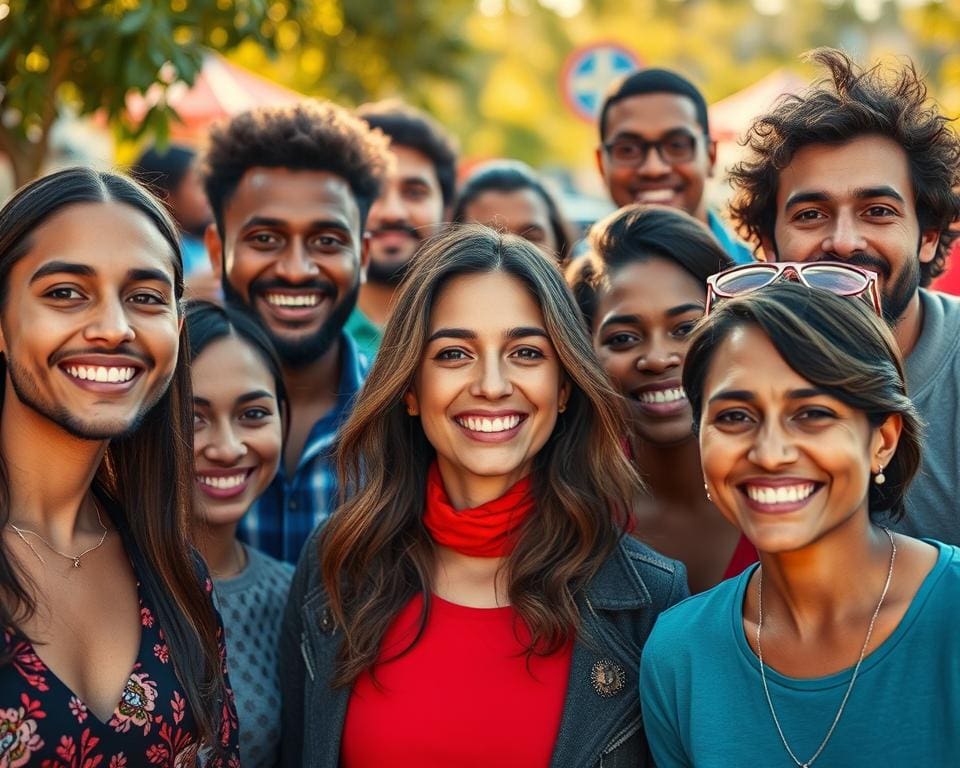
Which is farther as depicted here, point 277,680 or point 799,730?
point 277,680

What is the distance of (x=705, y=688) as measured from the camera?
349cm

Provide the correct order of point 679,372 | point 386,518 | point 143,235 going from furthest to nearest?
point 679,372 → point 386,518 → point 143,235

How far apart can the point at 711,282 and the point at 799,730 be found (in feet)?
4.25

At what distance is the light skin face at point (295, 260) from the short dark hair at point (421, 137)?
2282mm

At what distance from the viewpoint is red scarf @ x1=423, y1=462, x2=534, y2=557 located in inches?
165

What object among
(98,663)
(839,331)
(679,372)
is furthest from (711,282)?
(98,663)

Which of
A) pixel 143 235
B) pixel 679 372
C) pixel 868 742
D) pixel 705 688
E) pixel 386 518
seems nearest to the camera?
pixel 868 742

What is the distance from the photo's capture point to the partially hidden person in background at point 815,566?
3.25 m

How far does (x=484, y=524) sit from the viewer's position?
4.19 meters

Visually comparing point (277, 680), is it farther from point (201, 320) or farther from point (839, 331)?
point (839, 331)

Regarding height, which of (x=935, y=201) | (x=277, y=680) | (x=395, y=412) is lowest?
(x=277, y=680)

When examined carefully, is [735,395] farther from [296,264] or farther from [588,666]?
[296,264]

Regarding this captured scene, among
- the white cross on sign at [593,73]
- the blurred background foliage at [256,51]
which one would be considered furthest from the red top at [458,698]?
the white cross on sign at [593,73]

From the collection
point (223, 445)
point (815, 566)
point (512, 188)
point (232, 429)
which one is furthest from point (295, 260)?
point (815, 566)
